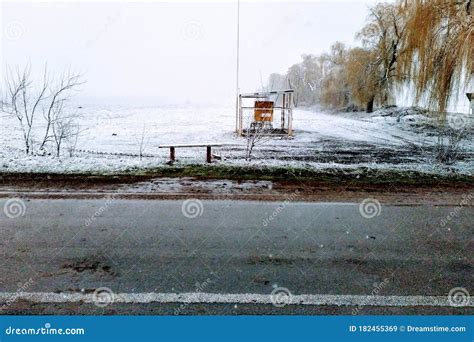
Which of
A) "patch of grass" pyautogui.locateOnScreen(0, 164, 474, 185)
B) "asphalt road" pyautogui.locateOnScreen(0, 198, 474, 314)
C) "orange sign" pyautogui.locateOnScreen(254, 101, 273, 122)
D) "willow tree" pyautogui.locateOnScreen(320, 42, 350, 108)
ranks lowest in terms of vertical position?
"asphalt road" pyautogui.locateOnScreen(0, 198, 474, 314)

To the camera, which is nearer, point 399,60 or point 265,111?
point 265,111

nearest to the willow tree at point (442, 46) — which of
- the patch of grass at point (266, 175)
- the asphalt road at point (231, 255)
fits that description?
the patch of grass at point (266, 175)

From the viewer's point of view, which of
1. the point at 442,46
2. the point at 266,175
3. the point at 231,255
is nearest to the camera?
the point at 231,255

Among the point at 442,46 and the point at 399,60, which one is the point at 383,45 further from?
the point at 442,46

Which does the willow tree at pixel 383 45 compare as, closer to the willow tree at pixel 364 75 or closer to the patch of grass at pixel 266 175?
the willow tree at pixel 364 75

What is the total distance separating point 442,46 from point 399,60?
1065 cm

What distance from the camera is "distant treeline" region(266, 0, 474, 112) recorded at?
38.2 feet

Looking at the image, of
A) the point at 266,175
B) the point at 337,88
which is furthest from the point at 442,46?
the point at 337,88

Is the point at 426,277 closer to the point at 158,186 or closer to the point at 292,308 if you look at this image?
the point at 292,308

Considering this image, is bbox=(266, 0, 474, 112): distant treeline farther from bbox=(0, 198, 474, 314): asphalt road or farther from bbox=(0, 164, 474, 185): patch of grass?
bbox=(0, 198, 474, 314): asphalt road

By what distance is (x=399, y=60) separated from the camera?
21.7m

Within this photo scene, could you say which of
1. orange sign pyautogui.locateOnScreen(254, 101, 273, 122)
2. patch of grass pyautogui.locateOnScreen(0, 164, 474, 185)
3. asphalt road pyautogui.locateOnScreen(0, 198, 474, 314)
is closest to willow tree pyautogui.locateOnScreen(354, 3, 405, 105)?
orange sign pyautogui.locateOnScreen(254, 101, 273, 122)

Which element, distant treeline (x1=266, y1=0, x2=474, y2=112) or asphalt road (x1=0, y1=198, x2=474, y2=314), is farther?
distant treeline (x1=266, y1=0, x2=474, y2=112)

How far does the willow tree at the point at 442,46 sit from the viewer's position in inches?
441
